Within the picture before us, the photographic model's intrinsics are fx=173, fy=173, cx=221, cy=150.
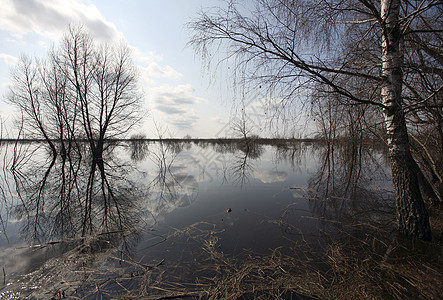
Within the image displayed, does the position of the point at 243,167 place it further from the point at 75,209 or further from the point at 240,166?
the point at 75,209

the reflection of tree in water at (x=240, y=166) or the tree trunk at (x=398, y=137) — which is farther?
the reflection of tree in water at (x=240, y=166)

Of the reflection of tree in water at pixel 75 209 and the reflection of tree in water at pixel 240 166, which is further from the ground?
the reflection of tree in water at pixel 240 166

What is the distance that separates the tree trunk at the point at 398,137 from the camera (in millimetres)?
2455

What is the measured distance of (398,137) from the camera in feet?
8.52

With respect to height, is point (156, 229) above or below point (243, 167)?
below

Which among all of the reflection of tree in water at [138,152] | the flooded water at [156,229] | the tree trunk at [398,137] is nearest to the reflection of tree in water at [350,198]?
the flooded water at [156,229]

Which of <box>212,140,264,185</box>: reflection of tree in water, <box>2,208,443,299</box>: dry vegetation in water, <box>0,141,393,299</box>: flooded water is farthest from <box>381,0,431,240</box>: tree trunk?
<box>212,140,264,185</box>: reflection of tree in water

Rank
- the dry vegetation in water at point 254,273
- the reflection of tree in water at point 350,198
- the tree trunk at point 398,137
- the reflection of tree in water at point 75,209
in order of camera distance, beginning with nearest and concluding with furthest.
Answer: the dry vegetation in water at point 254,273, the tree trunk at point 398,137, the reflection of tree in water at point 75,209, the reflection of tree in water at point 350,198

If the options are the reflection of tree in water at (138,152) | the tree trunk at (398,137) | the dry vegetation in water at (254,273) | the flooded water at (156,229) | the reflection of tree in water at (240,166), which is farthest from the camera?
the reflection of tree in water at (138,152)

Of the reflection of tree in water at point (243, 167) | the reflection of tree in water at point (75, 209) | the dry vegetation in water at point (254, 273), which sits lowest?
the reflection of tree in water at point (75, 209)

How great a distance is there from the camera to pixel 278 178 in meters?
7.27

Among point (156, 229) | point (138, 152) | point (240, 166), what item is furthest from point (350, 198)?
point (138, 152)

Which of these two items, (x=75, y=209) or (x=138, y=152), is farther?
(x=138, y=152)

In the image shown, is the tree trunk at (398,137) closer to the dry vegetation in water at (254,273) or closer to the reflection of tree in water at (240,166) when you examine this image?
the dry vegetation in water at (254,273)
